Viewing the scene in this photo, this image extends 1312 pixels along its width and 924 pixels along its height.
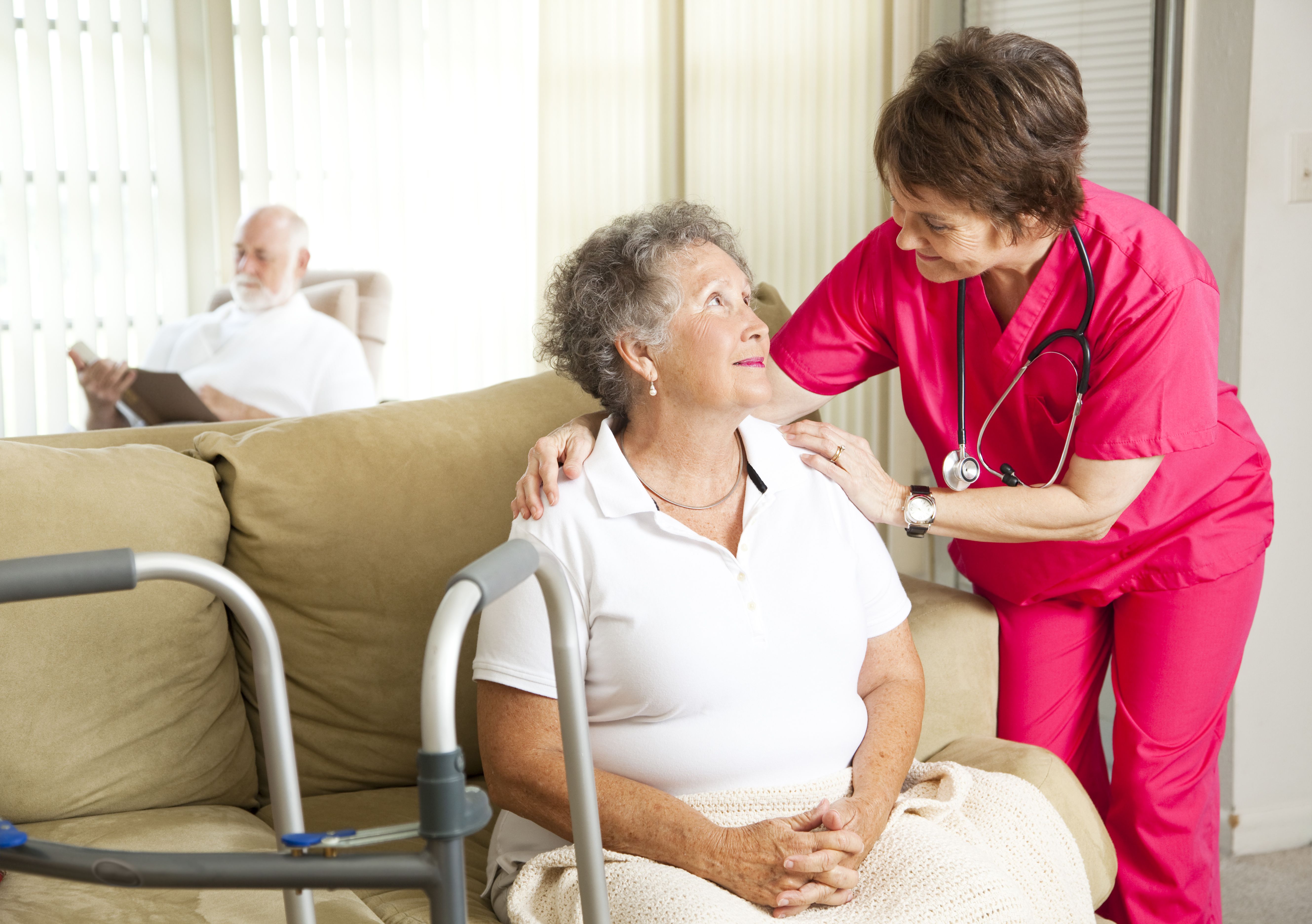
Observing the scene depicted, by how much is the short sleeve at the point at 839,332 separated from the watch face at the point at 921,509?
0.87 ft

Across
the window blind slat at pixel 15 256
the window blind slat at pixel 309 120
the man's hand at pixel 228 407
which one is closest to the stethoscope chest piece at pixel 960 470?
the man's hand at pixel 228 407

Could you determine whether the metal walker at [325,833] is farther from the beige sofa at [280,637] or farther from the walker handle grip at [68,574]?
the beige sofa at [280,637]

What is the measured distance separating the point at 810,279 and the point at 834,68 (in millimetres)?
Answer: 739

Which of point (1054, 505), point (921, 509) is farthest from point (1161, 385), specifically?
point (921, 509)

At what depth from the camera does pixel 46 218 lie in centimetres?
393

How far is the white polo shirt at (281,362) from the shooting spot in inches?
126

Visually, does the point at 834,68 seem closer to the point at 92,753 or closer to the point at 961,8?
the point at 961,8

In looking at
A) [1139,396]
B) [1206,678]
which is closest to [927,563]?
[1206,678]

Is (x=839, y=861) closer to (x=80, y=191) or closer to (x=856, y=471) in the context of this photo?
→ (x=856, y=471)

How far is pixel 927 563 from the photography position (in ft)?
12.1

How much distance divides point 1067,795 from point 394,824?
86 centimetres

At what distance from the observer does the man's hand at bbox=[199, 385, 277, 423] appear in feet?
10.3

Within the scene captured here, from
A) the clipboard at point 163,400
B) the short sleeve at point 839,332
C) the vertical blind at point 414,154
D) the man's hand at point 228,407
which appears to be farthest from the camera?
the vertical blind at point 414,154

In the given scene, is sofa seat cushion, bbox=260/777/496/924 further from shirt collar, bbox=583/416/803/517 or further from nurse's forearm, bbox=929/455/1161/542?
nurse's forearm, bbox=929/455/1161/542
